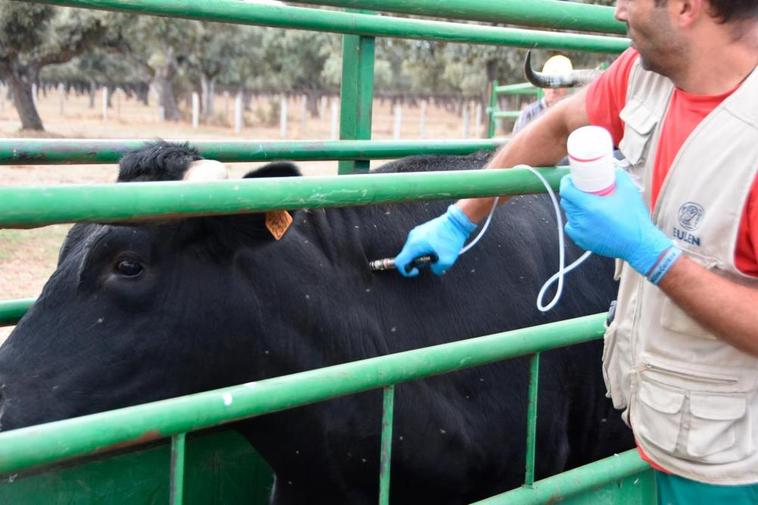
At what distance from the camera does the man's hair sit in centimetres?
181

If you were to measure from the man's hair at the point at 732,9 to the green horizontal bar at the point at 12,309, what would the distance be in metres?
1.96

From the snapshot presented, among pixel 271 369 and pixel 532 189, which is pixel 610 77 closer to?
pixel 532 189

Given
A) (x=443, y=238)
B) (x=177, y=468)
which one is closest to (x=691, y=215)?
(x=443, y=238)

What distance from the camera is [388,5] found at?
247 cm

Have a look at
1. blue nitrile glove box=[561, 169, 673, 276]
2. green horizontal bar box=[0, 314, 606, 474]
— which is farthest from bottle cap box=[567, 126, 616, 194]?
green horizontal bar box=[0, 314, 606, 474]

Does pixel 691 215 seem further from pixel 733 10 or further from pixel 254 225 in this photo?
pixel 254 225

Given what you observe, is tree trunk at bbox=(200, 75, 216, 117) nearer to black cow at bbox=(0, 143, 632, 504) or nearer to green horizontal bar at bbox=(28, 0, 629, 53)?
green horizontal bar at bbox=(28, 0, 629, 53)

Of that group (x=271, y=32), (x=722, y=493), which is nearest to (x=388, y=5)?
(x=722, y=493)

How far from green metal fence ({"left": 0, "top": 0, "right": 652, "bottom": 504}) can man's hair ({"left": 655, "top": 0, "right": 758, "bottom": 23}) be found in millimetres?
491

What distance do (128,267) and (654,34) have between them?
1353 mm

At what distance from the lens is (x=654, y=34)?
6.14 feet

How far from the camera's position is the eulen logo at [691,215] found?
1803 millimetres

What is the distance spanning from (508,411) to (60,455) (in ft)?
6.11

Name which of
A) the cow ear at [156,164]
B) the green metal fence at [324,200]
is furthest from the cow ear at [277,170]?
the green metal fence at [324,200]
